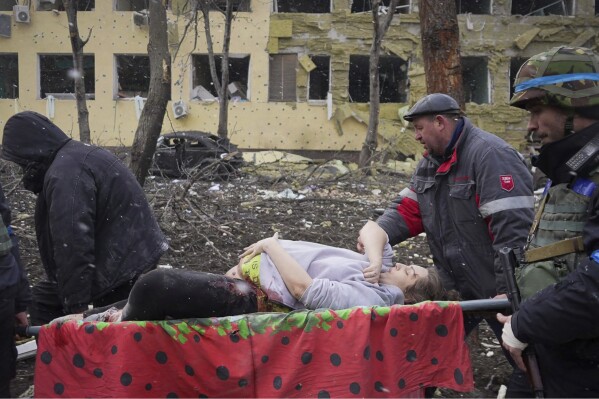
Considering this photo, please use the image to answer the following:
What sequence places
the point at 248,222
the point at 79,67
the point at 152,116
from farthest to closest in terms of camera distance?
the point at 79,67 → the point at 248,222 → the point at 152,116

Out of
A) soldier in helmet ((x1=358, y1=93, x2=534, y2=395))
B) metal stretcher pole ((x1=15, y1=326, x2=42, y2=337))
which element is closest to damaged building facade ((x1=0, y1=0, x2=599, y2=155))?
soldier in helmet ((x1=358, y1=93, x2=534, y2=395))

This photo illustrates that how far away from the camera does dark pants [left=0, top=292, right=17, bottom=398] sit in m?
3.05

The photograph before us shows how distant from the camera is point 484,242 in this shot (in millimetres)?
3605

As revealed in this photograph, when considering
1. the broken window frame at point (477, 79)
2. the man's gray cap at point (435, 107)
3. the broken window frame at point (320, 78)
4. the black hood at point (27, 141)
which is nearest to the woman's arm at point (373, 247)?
the man's gray cap at point (435, 107)

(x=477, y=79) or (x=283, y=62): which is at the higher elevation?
(x=283, y=62)

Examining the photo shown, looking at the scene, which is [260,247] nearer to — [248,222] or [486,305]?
[486,305]

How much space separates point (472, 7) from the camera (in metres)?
26.5

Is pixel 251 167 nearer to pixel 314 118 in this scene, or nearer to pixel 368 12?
pixel 314 118

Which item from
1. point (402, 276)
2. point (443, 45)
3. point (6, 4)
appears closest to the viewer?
point (402, 276)

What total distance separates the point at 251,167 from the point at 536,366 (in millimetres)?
13487

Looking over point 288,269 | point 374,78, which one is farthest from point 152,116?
point 374,78

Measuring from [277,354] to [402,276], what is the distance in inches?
39.2

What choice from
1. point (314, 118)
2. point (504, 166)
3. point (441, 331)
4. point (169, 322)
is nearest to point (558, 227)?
point (441, 331)

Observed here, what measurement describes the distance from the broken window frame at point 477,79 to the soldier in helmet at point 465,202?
877 inches
